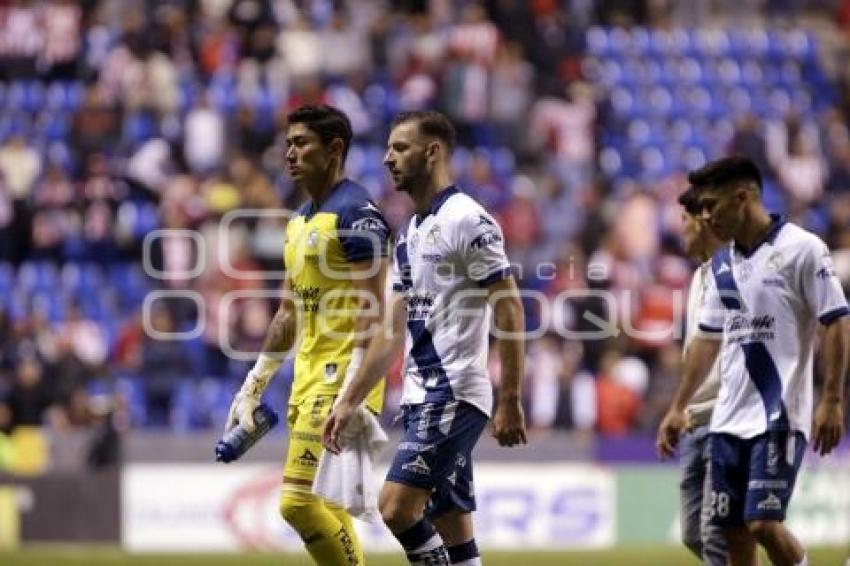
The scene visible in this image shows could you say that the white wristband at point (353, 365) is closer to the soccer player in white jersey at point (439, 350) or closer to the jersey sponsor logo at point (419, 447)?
the soccer player in white jersey at point (439, 350)

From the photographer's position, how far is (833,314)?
889cm

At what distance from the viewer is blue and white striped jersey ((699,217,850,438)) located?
29.7 ft

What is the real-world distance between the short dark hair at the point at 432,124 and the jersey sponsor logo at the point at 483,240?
1.85 ft

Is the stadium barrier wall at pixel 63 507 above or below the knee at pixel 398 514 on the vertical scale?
below

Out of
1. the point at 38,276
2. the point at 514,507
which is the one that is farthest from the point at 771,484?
the point at 38,276

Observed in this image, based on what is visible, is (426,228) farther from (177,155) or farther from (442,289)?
(177,155)

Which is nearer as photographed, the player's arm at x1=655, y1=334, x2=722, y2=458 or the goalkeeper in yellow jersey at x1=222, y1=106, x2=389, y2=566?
the goalkeeper in yellow jersey at x1=222, y1=106, x2=389, y2=566

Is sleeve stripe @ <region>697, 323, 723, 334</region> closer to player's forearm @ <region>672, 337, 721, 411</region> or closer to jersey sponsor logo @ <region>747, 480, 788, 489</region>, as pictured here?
player's forearm @ <region>672, 337, 721, 411</region>

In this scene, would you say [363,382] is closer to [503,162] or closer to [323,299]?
[323,299]

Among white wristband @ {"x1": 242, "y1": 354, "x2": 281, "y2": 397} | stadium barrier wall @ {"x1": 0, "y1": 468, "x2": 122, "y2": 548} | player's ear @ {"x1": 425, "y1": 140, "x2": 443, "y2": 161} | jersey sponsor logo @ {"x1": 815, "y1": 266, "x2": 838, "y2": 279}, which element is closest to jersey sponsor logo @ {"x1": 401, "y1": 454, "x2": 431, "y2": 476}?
white wristband @ {"x1": 242, "y1": 354, "x2": 281, "y2": 397}

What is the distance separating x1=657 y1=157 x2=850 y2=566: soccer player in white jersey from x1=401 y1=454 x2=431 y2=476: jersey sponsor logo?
1437 millimetres

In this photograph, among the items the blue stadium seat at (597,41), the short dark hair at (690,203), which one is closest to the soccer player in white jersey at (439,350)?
the short dark hair at (690,203)

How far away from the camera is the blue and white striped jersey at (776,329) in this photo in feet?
29.7

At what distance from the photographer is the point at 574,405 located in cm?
1877
